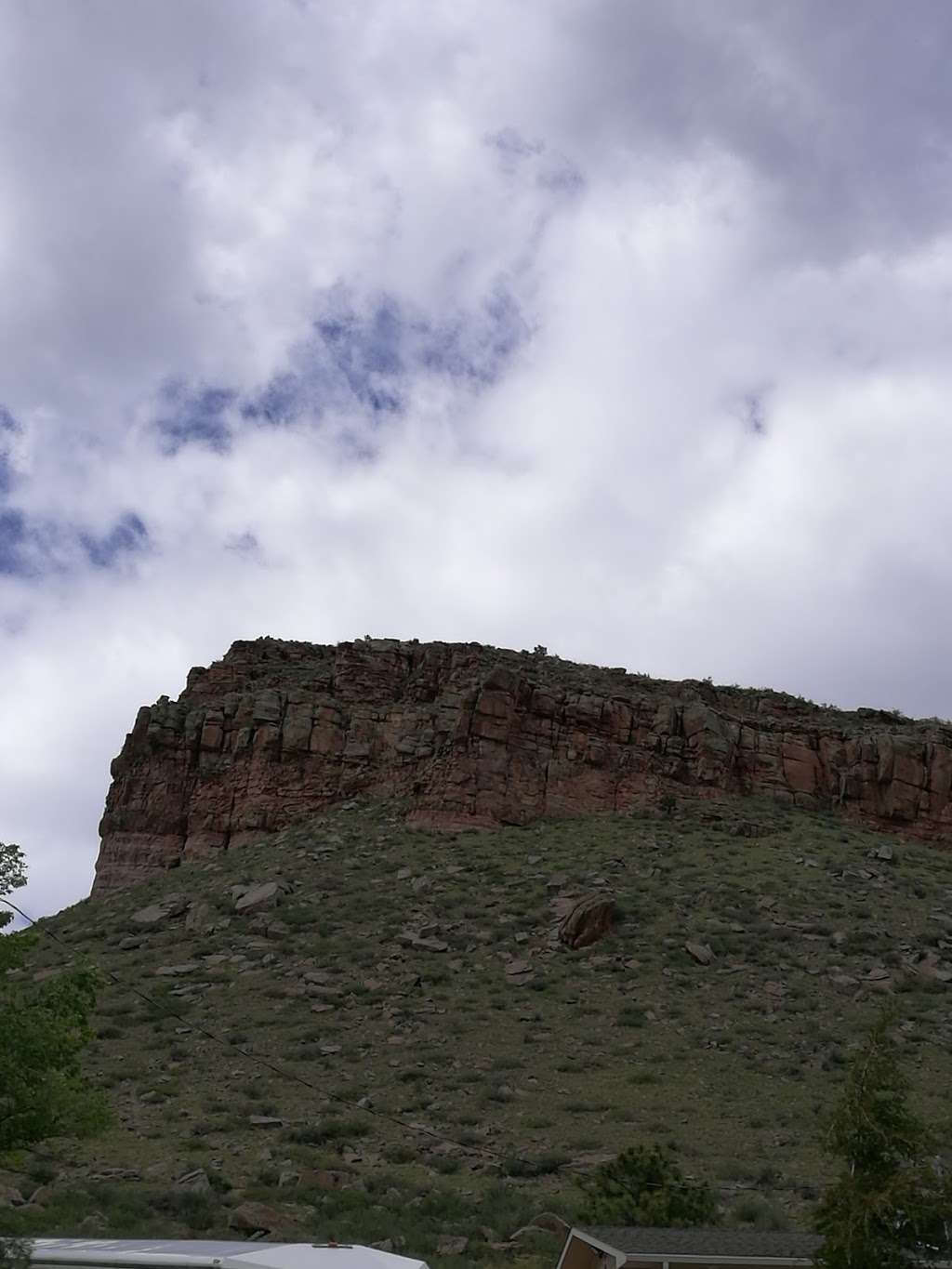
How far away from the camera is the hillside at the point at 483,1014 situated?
23719 mm

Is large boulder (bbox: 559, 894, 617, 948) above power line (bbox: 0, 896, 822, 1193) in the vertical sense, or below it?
above

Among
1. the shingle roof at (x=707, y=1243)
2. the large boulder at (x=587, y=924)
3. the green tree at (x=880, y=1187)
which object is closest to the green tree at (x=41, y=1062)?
the shingle roof at (x=707, y=1243)

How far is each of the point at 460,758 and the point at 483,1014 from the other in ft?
62.3

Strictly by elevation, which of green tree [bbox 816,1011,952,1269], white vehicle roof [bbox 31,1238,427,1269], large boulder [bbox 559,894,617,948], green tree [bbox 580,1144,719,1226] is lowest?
white vehicle roof [bbox 31,1238,427,1269]

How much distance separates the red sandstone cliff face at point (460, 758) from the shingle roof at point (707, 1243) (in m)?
34.9

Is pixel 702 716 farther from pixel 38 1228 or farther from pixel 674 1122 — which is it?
pixel 38 1228

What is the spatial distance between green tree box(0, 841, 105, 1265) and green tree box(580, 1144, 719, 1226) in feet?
29.1

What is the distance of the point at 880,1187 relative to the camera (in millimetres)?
13320

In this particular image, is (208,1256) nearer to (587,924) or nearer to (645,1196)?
(645,1196)

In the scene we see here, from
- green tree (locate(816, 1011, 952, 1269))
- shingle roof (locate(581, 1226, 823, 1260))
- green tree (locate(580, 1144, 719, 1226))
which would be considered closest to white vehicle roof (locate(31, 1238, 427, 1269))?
shingle roof (locate(581, 1226, 823, 1260))

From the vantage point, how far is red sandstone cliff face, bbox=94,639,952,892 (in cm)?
5381

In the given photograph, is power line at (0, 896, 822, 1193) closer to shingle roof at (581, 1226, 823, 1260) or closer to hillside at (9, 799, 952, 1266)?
hillside at (9, 799, 952, 1266)

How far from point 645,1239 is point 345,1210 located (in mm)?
8513

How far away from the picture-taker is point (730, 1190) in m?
23.3
